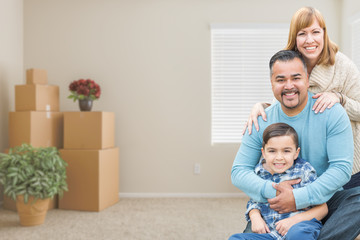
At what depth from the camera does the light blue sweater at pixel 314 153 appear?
1.42 m

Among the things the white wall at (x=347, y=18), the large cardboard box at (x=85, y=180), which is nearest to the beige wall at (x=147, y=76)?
the large cardboard box at (x=85, y=180)

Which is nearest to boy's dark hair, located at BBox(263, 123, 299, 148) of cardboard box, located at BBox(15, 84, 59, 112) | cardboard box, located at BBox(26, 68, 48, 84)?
cardboard box, located at BBox(15, 84, 59, 112)

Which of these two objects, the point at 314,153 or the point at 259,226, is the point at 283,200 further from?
the point at 314,153

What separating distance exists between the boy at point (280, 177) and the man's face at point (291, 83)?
11 cm

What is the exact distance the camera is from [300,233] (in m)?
1.31

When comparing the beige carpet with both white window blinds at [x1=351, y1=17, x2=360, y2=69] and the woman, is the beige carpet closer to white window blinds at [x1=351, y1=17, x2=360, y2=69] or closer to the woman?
the woman

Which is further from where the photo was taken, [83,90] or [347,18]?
[347,18]

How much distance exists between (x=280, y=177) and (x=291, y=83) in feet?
1.33

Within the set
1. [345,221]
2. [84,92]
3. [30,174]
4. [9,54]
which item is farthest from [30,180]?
[345,221]

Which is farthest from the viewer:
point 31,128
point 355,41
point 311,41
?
Result: point 355,41

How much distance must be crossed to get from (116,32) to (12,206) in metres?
2.30

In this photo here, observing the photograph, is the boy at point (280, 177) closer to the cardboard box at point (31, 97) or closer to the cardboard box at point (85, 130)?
the cardboard box at point (85, 130)

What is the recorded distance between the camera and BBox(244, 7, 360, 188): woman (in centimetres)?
167

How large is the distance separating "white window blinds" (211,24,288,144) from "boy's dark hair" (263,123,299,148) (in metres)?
2.85
